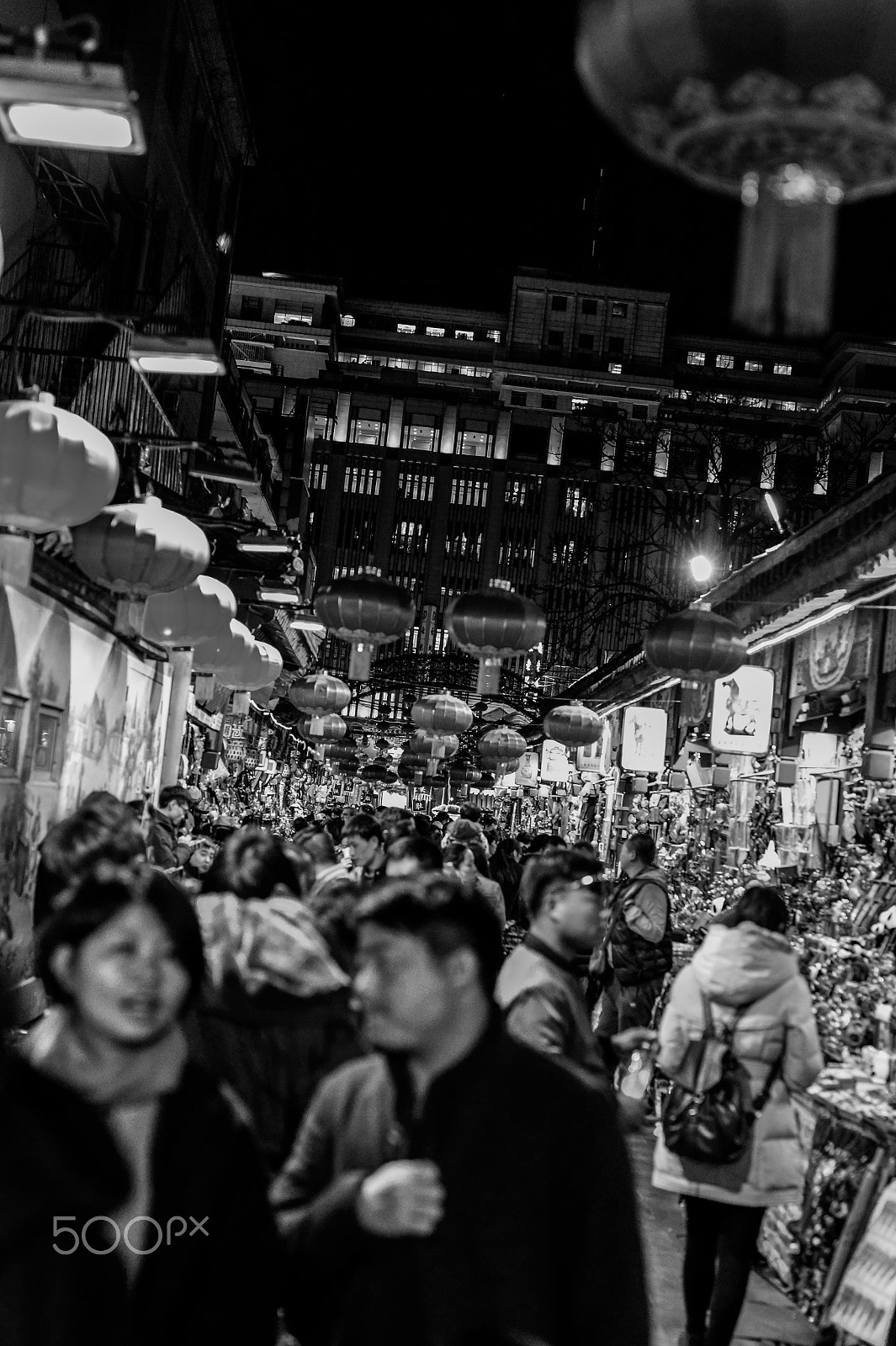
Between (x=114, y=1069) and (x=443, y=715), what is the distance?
20.3 meters

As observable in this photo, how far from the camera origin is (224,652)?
1451 cm

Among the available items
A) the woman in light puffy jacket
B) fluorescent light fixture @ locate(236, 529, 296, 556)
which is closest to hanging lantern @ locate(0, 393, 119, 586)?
the woman in light puffy jacket

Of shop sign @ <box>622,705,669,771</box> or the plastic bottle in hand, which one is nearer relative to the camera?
the plastic bottle in hand

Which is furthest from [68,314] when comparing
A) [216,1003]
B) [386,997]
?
[386,997]

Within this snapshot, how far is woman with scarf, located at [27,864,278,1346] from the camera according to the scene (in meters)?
2.54

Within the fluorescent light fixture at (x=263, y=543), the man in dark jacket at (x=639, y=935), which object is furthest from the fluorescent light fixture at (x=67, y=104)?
the fluorescent light fixture at (x=263, y=543)

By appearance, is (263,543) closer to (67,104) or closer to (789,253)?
(67,104)

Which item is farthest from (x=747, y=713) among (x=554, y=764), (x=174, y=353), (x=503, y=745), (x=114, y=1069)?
(x=554, y=764)

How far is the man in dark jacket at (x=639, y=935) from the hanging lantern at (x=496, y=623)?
314 cm

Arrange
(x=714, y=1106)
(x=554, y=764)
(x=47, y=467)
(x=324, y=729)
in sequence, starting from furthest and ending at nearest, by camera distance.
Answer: (x=554, y=764) < (x=324, y=729) < (x=47, y=467) < (x=714, y=1106)

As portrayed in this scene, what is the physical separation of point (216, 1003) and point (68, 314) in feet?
19.0

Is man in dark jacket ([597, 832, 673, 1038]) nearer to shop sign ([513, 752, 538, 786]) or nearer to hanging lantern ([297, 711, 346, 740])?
hanging lantern ([297, 711, 346, 740])

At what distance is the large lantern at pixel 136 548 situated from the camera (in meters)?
9.34

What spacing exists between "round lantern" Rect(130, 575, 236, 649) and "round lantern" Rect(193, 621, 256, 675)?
1.86 meters
